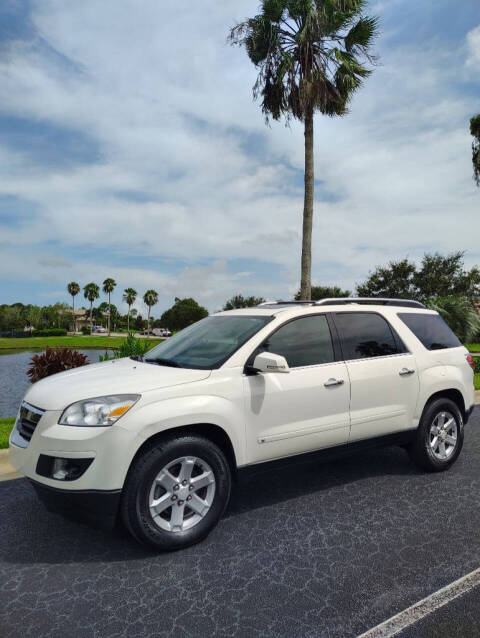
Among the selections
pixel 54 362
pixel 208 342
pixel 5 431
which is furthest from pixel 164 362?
pixel 54 362

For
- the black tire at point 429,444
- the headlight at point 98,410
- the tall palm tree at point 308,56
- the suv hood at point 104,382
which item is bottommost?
the black tire at point 429,444

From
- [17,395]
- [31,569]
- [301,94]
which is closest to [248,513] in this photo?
[31,569]

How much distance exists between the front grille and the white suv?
0.02 metres

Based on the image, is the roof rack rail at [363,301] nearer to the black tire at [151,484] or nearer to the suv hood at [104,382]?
the suv hood at [104,382]

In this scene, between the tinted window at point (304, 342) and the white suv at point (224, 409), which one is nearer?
the white suv at point (224, 409)

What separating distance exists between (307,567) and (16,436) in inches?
89.9

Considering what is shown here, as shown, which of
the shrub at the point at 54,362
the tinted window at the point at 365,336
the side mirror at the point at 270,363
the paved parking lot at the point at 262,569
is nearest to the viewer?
the paved parking lot at the point at 262,569

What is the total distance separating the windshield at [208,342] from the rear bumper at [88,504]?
1.17 m

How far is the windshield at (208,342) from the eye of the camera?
158 inches

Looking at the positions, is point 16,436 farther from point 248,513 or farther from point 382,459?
point 382,459

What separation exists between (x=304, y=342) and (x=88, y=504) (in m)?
2.16

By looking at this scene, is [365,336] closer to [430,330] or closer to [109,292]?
[430,330]

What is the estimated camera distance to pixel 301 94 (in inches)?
635

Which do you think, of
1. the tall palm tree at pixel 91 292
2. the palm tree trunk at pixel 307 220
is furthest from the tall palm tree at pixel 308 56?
the tall palm tree at pixel 91 292
